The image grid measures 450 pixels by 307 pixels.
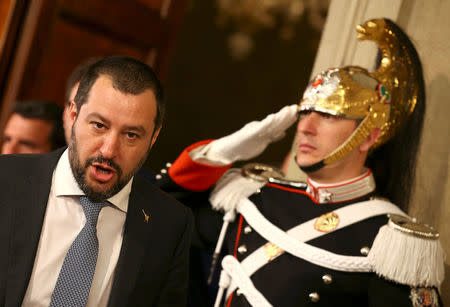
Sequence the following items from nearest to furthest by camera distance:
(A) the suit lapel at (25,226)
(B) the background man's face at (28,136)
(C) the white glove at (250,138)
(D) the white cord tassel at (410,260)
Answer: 1. (A) the suit lapel at (25,226)
2. (D) the white cord tassel at (410,260)
3. (C) the white glove at (250,138)
4. (B) the background man's face at (28,136)

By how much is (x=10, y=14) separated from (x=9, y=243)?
63.1 inches

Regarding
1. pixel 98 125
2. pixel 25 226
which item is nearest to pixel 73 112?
pixel 98 125

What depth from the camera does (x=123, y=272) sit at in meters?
1.04

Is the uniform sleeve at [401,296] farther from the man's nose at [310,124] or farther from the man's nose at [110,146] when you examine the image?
the man's nose at [110,146]

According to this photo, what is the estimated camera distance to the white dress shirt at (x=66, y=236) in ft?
3.21

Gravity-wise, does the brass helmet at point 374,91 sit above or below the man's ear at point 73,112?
above

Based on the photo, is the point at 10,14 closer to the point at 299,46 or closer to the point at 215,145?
the point at 215,145

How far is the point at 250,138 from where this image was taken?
5.33 feet

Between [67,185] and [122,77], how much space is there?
0.71 feet

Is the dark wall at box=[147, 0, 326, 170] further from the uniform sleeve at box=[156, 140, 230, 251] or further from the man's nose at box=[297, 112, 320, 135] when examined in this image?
the man's nose at box=[297, 112, 320, 135]

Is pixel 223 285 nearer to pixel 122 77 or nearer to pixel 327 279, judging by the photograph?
pixel 327 279

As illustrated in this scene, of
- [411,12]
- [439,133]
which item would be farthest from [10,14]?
[439,133]

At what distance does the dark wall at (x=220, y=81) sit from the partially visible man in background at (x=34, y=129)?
213cm

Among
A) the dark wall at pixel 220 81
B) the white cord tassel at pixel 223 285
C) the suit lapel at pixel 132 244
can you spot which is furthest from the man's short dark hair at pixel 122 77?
the dark wall at pixel 220 81
